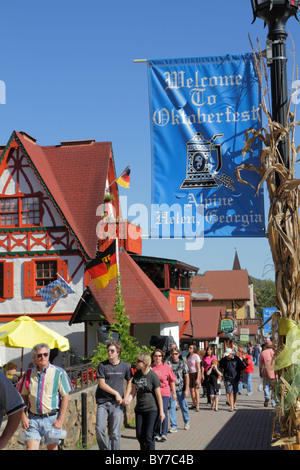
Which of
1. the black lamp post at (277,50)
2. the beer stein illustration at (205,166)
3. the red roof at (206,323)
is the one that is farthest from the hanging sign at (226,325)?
the black lamp post at (277,50)

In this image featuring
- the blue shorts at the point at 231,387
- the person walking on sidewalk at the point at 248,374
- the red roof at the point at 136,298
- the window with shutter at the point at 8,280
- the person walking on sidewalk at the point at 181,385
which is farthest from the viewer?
the window with shutter at the point at 8,280

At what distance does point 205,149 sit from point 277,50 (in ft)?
4.15

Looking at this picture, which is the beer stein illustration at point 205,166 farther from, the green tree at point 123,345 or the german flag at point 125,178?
the german flag at point 125,178

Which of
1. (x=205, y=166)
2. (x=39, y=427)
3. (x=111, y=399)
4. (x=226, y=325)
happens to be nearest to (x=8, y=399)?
(x=39, y=427)

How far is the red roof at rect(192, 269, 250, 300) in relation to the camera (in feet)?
278

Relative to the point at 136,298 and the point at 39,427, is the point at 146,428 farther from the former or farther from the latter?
the point at 136,298

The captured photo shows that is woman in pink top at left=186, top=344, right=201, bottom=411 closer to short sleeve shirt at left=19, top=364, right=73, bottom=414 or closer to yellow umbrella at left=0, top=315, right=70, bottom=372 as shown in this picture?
yellow umbrella at left=0, top=315, right=70, bottom=372

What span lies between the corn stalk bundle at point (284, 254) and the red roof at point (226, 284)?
250 feet

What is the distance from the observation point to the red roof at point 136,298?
25234 mm

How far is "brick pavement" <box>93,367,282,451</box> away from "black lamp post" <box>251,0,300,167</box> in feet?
12.4

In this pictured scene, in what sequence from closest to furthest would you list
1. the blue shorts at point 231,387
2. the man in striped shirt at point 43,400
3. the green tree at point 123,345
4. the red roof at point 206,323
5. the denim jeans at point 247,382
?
the man in striped shirt at point 43,400, the green tree at point 123,345, the blue shorts at point 231,387, the denim jeans at point 247,382, the red roof at point 206,323

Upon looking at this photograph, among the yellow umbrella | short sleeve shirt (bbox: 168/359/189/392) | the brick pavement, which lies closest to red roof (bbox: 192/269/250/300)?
the brick pavement

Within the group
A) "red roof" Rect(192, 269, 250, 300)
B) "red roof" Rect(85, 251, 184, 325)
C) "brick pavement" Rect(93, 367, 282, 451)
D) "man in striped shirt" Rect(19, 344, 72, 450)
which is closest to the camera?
"man in striped shirt" Rect(19, 344, 72, 450)

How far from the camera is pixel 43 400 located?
301 inches
